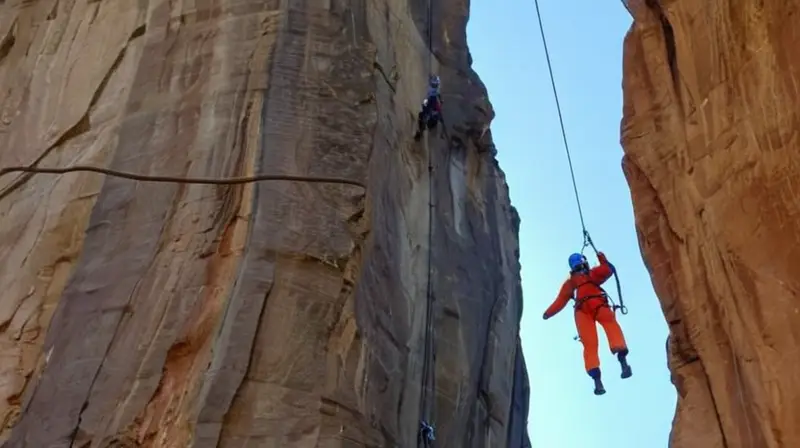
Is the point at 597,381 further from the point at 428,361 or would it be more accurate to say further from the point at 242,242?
the point at 242,242

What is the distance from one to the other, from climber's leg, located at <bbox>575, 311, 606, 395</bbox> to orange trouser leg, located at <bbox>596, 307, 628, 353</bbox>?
0.11m

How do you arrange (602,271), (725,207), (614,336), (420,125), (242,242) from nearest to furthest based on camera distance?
1. (242,242)
2. (725,207)
3. (614,336)
4. (602,271)
5. (420,125)

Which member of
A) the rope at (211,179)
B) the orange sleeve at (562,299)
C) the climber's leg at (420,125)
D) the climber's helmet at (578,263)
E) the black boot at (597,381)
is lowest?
the black boot at (597,381)

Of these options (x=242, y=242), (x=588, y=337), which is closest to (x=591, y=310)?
(x=588, y=337)

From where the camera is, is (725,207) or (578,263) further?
(578,263)

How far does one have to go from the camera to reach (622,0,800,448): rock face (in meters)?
9.89

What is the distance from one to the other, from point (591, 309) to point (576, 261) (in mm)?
786

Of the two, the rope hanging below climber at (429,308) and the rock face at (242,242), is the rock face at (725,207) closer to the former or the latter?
the rope hanging below climber at (429,308)

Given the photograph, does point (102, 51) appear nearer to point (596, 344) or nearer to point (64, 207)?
point (64, 207)

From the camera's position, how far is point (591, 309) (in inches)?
504

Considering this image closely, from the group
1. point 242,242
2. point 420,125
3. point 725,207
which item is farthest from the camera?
point 420,125

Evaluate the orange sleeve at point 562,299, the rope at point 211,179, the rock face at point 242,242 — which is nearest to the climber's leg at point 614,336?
the orange sleeve at point 562,299

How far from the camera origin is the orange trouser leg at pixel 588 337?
41.2 ft

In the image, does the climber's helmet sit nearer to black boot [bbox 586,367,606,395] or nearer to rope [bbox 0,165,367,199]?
black boot [bbox 586,367,606,395]
